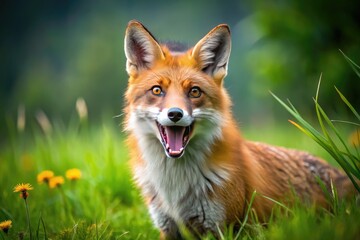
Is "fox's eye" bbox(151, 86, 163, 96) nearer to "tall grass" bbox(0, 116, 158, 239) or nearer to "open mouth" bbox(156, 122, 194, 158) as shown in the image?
"open mouth" bbox(156, 122, 194, 158)

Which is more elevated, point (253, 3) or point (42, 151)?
point (253, 3)

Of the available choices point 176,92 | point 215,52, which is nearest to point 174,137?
point 176,92

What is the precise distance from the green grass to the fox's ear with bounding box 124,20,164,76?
145 cm

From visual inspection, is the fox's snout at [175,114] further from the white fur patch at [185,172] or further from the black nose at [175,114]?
the white fur patch at [185,172]

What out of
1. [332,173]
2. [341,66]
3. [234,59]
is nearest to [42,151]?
[332,173]

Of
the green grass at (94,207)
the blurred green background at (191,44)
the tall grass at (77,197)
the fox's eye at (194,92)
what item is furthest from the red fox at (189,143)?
the blurred green background at (191,44)

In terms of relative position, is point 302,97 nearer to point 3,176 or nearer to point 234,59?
point 3,176

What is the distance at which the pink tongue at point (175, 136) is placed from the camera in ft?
11.5

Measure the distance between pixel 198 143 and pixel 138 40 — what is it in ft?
3.61

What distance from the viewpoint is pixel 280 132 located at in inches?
357

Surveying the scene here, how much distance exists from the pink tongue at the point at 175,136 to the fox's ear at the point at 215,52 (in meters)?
0.69

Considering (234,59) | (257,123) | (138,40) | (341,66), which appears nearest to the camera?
(138,40)

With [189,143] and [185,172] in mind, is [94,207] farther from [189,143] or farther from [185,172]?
[189,143]

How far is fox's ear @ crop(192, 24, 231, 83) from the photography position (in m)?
3.80
